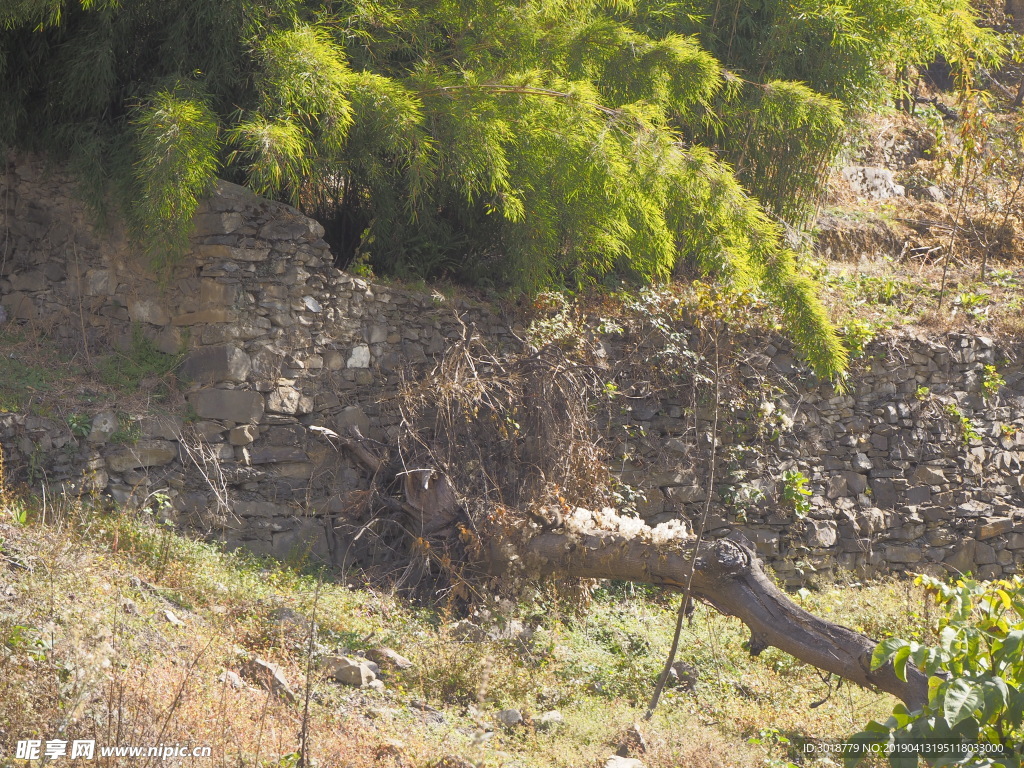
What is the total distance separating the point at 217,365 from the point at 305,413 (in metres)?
0.62

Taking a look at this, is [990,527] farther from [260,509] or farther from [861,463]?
[260,509]

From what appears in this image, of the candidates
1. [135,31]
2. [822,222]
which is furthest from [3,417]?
[822,222]

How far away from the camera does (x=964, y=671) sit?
2475 millimetres

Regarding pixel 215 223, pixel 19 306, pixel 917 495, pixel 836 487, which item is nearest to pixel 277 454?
pixel 215 223

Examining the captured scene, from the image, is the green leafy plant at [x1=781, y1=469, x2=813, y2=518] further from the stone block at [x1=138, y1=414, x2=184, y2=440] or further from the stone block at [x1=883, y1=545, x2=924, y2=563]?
the stone block at [x1=138, y1=414, x2=184, y2=440]

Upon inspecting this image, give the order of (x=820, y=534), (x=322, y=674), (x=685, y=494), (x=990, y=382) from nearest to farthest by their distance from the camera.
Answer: (x=322, y=674) < (x=685, y=494) < (x=820, y=534) < (x=990, y=382)

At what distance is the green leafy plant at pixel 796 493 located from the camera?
22.8 ft

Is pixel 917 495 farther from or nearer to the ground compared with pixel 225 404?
nearer to the ground

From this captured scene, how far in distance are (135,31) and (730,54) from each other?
5031mm

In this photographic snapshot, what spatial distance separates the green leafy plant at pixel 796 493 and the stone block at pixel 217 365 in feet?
13.6

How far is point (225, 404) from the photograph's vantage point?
5.30 meters

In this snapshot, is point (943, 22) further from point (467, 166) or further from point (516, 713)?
point (516, 713)

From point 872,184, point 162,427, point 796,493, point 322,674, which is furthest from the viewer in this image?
point 872,184

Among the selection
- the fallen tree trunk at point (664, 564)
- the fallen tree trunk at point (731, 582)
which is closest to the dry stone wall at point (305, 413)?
the fallen tree trunk at point (664, 564)
